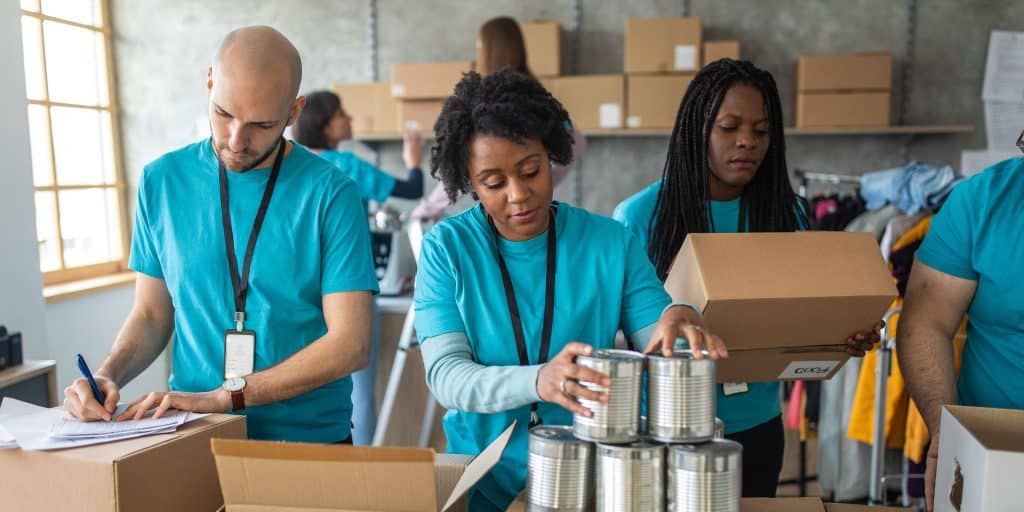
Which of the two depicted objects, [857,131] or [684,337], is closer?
[684,337]

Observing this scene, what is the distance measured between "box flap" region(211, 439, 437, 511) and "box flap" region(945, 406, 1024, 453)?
2.45 feet

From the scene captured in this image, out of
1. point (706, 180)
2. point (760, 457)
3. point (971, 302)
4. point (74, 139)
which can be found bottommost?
point (760, 457)

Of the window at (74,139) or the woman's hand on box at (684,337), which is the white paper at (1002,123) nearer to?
the woman's hand on box at (684,337)

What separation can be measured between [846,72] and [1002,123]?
1.04 metres

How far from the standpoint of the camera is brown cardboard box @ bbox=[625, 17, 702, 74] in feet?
14.1

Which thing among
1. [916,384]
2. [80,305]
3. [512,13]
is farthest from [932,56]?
[80,305]

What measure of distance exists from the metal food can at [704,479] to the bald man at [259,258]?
0.68 metres

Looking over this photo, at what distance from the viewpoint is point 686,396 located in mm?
940

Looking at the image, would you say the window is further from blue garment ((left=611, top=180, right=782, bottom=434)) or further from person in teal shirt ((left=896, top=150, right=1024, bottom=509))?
person in teal shirt ((left=896, top=150, right=1024, bottom=509))

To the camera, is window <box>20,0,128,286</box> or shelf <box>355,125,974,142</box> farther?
shelf <box>355,125,974,142</box>

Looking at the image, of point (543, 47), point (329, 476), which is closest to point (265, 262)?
point (329, 476)

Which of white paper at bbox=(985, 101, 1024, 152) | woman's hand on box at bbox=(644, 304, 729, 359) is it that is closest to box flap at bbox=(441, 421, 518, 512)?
woman's hand on box at bbox=(644, 304, 729, 359)

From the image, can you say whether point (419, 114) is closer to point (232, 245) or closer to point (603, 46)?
point (603, 46)

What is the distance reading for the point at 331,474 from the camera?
3.24ft
